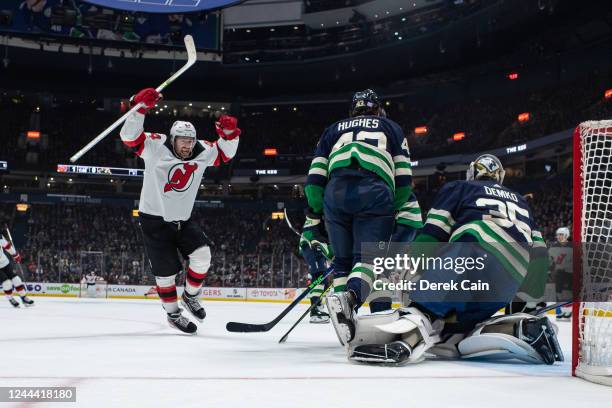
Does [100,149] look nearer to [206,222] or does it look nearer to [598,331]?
[206,222]

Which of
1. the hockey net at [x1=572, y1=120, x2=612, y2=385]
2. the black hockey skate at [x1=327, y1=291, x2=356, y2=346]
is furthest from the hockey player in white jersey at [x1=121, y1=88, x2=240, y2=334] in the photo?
the hockey net at [x1=572, y1=120, x2=612, y2=385]

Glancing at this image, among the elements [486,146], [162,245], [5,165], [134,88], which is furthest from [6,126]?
[162,245]

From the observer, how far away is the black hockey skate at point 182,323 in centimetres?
512

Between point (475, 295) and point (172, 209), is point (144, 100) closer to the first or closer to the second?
point (172, 209)

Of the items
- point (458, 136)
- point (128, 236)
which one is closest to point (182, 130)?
point (458, 136)

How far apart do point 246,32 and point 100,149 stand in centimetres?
811

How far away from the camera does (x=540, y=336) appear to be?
10.9 ft

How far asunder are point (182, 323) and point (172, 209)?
89 centimetres

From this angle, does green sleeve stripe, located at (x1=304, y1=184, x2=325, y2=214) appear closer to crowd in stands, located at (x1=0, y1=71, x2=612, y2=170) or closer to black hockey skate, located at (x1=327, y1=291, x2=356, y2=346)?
black hockey skate, located at (x1=327, y1=291, x2=356, y2=346)

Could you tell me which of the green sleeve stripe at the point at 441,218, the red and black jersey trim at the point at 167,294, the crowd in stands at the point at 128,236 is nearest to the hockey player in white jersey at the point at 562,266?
the red and black jersey trim at the point at 167,294

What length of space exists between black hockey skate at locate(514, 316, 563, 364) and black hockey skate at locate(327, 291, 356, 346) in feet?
2.70

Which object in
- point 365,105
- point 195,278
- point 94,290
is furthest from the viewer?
point 94,290

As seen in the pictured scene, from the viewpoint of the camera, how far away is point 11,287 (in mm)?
9578

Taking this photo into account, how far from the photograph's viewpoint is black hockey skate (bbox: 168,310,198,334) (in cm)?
512
